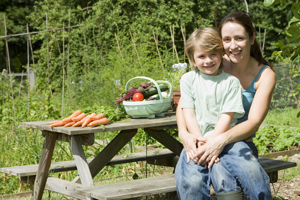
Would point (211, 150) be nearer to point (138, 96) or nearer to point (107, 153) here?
point (138, 96)

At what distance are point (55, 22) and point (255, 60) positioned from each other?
1272 cm

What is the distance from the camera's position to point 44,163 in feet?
10.5

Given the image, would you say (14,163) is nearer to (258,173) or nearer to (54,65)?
(258,173)

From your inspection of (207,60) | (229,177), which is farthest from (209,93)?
(229,177)

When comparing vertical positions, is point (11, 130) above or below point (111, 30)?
below

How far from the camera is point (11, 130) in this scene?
5547mm

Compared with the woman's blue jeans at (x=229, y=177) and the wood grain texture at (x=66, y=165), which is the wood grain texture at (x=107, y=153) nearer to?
the wood grain texture at (x=66, y=165)

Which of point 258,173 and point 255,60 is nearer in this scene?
point 258,173

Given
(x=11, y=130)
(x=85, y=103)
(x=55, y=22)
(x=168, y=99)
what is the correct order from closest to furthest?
(x=168, y=99) < (x=11, y=130) < (x=85, y=103) < (x=55, y=22)

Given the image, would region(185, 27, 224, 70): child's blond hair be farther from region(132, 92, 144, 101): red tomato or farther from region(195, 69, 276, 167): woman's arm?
region(132, 92, 144, 101): red tomato

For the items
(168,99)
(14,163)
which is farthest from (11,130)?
(168,99)

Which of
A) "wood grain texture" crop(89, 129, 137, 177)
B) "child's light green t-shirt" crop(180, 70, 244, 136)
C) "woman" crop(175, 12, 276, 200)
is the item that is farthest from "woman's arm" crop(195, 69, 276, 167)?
"wood grain texture" crop(89, 129, 137, 177)

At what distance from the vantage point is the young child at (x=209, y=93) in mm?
2461

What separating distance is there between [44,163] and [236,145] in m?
1.76
